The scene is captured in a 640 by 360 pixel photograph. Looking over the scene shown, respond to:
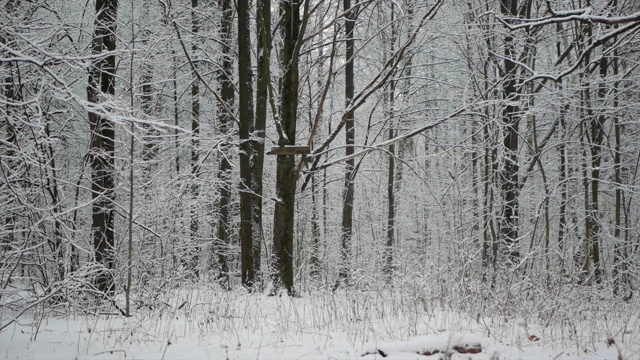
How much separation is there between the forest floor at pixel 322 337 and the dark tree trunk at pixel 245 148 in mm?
3091

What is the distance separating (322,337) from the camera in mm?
5055

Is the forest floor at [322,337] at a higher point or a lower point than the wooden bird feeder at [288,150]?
lower

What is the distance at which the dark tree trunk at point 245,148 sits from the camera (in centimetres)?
932

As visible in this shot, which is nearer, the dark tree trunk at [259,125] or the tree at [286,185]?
the tree at [286,185]

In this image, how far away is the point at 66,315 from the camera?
5934 mm

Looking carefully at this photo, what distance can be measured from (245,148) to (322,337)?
5499 millimetres

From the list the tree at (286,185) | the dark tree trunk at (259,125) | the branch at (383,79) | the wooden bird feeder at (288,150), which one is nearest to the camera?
the branch at (383,79)

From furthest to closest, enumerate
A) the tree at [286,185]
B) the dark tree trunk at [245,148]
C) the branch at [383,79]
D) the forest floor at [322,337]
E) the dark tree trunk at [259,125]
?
the dark tree trunk at [259,125], the dark tree trunk at [245,148], the tree at [286,185], the branch at [383,79], the forest floor at [322,337]

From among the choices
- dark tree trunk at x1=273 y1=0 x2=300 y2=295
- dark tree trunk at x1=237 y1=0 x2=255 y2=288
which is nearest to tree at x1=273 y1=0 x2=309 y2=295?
dark tree trunk at x1=273 y1=0 x2=300 y2=295

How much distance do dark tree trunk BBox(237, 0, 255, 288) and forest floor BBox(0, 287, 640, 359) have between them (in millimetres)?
3091

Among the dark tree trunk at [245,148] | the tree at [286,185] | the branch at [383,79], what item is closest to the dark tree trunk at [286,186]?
the tree at [286,185]

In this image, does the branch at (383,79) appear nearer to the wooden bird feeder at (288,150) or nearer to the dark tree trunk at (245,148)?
the wooden bird feeder at (288,150)

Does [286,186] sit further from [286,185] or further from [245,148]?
[245,148]

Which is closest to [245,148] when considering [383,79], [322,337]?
[383,79]
